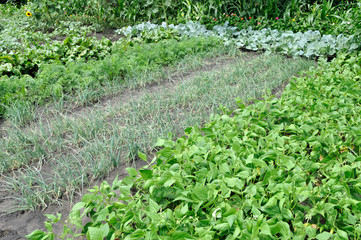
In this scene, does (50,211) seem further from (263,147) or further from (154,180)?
(263,147)

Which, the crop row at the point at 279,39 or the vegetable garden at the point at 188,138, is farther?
the crop row at the point at 279,39

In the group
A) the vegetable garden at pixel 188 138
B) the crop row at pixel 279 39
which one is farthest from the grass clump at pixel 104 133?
the crop row at pixel 279 39

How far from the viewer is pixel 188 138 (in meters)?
2.22

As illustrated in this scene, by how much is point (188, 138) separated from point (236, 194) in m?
0.64

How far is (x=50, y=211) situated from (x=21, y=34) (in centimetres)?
625

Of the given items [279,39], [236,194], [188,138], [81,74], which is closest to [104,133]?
[188,138]

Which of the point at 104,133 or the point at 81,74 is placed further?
the point at 81,74

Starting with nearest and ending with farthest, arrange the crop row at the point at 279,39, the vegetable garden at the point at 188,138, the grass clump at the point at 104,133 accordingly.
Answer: the vegetable garden at the point at 188,138 → the grass clump at the point at 104,133 → the crop row at the point at 279,39

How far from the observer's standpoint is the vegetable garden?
5.13 ft

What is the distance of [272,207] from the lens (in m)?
1.53

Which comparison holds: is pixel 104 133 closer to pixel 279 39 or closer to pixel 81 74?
pixel 81 74

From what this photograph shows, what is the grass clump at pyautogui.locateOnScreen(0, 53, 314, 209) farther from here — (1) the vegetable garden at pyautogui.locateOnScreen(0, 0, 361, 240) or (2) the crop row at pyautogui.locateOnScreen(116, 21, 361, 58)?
(2) the crop row at pyautogui.locateOnScreen(116, 21, 361, 58)

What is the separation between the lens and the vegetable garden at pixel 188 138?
1.56 metres

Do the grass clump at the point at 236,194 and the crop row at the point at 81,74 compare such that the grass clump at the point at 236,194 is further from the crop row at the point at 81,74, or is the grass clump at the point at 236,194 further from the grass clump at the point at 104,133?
the crop row at the point at 81,74
